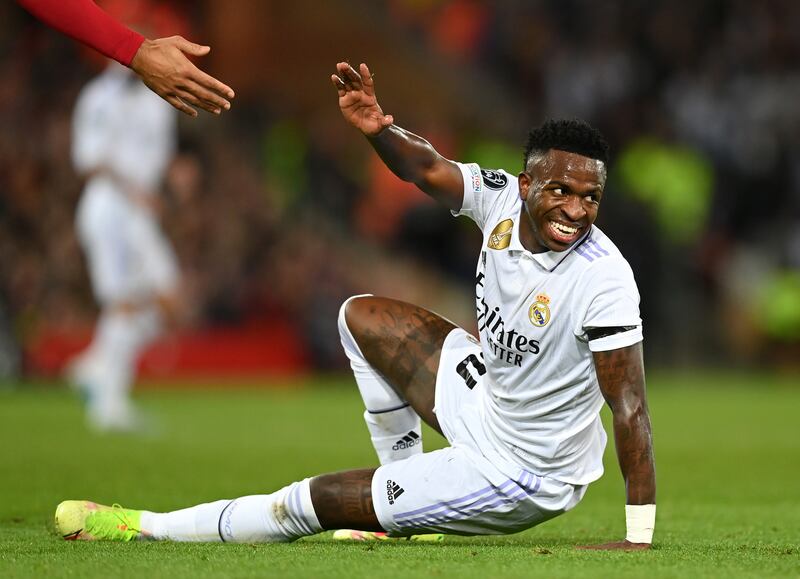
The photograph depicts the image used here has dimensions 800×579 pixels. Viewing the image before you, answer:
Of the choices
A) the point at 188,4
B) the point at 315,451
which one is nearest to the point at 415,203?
the point at 188,4

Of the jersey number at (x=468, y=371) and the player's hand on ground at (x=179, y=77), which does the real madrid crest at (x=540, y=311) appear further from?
the player's hand on ground at (x=179, y=77)

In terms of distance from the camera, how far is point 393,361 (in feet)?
19.3

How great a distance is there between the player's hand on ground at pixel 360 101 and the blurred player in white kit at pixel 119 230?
20.0ft

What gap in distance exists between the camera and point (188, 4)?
2030 cm

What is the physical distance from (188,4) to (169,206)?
4347mm

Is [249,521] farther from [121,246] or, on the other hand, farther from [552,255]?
[121,246]

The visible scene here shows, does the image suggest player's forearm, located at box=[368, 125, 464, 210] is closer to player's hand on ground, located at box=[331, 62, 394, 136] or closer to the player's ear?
player's hand on ground, located at box=[331, 62, 394, 136]

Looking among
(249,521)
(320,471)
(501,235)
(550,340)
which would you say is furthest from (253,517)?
(320,471)

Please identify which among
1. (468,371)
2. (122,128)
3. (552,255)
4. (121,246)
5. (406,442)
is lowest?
(406,442)

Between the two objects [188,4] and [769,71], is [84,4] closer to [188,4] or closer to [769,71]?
[188,4]

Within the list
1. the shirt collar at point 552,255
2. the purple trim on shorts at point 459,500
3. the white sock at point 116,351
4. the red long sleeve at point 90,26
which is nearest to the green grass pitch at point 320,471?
the purple trim on shorts at point 459,500

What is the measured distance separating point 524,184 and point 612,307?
72 centimetres

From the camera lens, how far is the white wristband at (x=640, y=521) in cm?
496

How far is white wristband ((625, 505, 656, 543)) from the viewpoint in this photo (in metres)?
4.96
